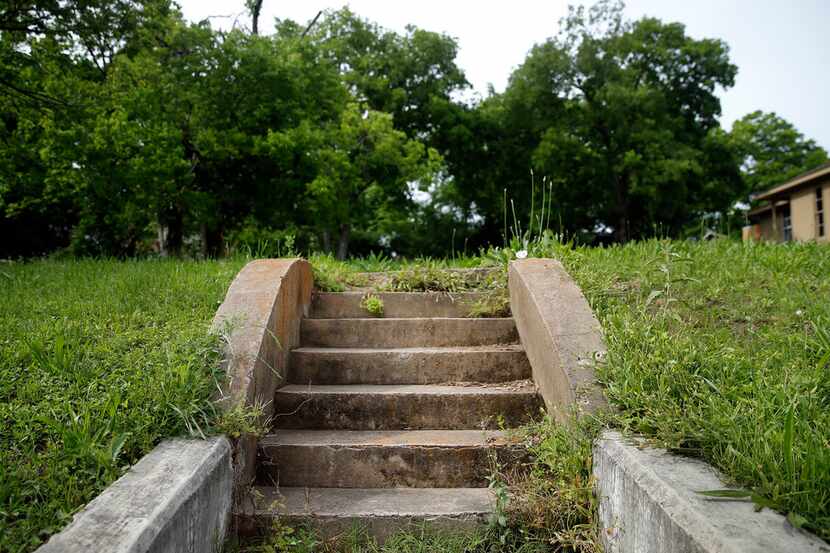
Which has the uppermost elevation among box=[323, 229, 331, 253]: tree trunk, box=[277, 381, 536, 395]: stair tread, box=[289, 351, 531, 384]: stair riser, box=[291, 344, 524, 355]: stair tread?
box=[323, 229, 331, 253]: tree trunk

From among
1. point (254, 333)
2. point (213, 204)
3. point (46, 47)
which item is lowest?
point (254, 333)

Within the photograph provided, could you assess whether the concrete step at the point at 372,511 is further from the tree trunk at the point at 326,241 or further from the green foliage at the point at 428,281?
the tree trunk at the point at 326,241

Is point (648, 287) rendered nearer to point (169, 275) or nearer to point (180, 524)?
point (180, 524)

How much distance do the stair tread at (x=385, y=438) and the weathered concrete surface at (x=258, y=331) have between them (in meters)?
0.19

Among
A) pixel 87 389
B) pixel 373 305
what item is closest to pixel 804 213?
pixel 373 305

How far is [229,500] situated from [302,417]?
90 cm

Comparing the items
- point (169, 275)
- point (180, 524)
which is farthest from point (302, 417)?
point (169, 275)

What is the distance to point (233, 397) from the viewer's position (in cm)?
281

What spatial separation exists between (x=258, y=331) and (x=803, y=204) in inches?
866

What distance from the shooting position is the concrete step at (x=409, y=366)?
382 cm

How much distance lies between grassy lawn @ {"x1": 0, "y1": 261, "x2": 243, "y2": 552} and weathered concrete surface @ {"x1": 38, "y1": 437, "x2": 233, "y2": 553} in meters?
0.09

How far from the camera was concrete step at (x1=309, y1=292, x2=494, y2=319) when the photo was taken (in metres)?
4.64

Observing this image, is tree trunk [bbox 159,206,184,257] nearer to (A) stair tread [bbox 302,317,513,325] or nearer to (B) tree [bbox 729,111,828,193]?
(A) stair tread [bbox 302,317,513,325]

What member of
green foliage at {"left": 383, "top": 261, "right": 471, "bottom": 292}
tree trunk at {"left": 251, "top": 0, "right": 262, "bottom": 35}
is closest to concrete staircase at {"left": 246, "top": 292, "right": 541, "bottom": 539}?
green foliage at {"left": 383, "top": 261, "right": 471, "bottom": 292}
